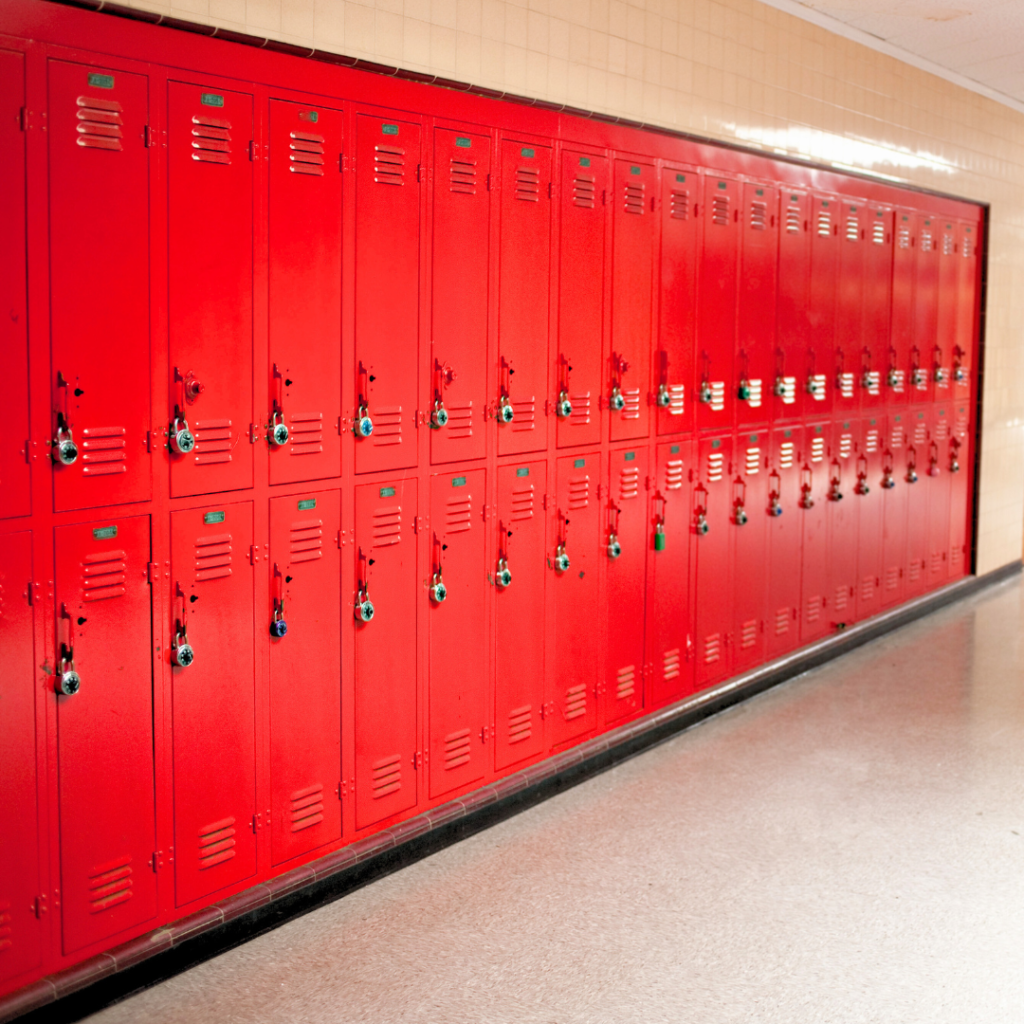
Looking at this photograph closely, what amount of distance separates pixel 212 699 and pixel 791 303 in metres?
3.93

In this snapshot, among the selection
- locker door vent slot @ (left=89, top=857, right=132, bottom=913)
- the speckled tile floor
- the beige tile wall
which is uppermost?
the beige tile wall

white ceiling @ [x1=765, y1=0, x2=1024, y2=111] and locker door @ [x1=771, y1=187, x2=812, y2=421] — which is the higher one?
white ceiling @ [x1=765, y1=0, x2=1024, y2=111]

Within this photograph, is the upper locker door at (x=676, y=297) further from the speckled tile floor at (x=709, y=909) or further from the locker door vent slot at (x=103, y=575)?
the locker door vent slot at (x=103, y=575)

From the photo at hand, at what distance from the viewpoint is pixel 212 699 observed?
3.54 metres

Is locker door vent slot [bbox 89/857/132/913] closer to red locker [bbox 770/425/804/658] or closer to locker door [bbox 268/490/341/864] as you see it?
locker door [bbox 268/490/341/864]

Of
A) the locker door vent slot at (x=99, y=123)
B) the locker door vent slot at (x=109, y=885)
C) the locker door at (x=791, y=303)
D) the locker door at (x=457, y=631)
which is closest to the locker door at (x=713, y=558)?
the locker door at (x=791, y=303)

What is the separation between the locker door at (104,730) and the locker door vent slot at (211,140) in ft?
3.58

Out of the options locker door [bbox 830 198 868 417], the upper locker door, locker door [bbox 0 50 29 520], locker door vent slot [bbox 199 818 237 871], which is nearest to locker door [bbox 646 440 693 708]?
the upper locker door

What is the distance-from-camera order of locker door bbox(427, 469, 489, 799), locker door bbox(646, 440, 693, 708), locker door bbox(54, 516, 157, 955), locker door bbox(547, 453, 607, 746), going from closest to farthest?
1. locker door bbox(54, 516, 157, 955)
2. locker door bbox(427, 469, 489, 799)
3. locker door bbox(547, 453, 607, 746)
4. locker door bbox(646, 440, 693, 708)

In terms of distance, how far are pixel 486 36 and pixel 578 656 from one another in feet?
8.34

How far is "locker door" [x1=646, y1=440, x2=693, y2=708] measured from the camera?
5.33 meters

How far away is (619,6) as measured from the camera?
474cm

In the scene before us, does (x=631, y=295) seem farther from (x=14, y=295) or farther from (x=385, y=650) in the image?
(x=14, y=295)

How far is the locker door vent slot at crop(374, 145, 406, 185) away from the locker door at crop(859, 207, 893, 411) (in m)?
3.74
